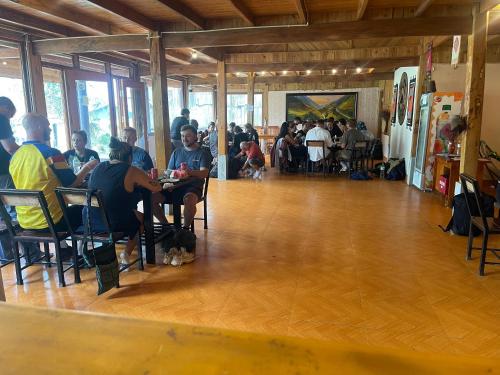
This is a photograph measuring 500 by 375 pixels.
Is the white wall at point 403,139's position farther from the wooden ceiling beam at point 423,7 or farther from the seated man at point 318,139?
the wooden ceiling beam at point 423,7

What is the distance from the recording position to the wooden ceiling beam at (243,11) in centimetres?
440

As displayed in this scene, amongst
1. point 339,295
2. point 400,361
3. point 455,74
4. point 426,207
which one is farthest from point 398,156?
point 400,361

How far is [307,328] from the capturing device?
254cm

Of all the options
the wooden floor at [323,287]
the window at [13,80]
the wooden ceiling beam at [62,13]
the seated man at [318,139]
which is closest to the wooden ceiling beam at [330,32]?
the wooden ceiling beam at [62,13]

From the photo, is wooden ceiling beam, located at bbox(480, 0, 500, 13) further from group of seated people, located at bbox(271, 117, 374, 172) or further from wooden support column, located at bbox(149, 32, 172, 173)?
group of seated people, located at bbox(271, 117, 374, 172)

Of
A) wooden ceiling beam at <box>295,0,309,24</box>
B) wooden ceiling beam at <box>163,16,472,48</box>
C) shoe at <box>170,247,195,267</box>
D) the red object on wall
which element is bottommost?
shoe at <box>170,247,195,267</box>

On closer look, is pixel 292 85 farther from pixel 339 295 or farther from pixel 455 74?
pixel 339 295

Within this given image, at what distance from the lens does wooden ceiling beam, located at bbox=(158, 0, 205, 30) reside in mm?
4305

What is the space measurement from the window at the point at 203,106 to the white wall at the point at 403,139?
8.86 meters

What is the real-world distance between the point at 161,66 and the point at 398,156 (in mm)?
A: 6046

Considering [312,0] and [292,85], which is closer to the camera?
[312,0]

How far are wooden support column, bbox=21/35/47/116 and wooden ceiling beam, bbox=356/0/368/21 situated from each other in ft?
15.5

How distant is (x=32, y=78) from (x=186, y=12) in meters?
2.90

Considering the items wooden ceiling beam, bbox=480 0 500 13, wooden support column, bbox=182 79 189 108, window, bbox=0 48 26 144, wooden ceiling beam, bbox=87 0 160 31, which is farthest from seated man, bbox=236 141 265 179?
wooden support column, bbox=182 79 189 108
